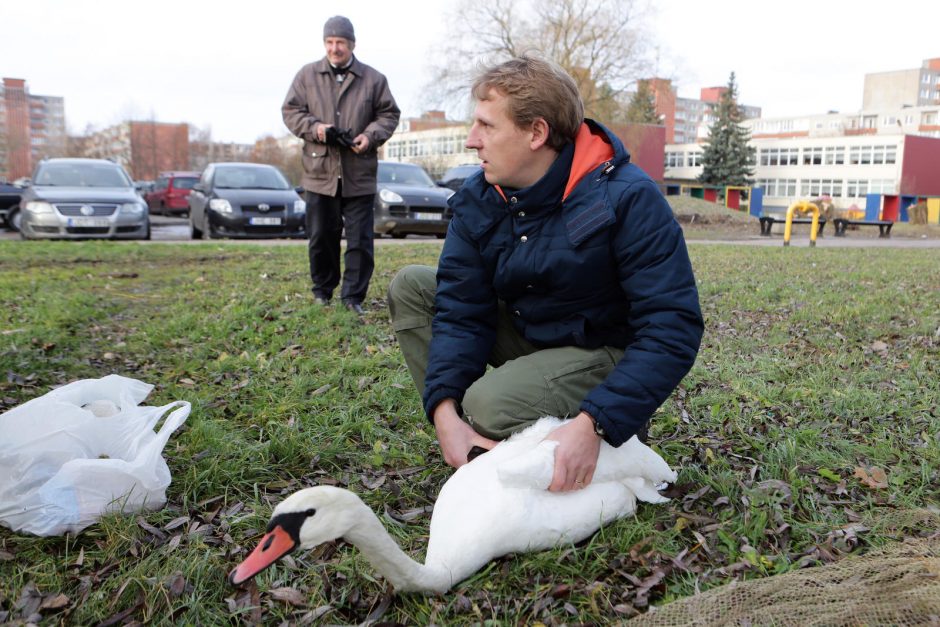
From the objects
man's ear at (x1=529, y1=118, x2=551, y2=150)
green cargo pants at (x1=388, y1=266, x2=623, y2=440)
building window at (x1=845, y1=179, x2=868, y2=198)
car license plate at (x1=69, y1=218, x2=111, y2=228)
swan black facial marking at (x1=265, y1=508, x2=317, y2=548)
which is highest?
building window at (x1=845, y1=179, x2=868, y2=198)

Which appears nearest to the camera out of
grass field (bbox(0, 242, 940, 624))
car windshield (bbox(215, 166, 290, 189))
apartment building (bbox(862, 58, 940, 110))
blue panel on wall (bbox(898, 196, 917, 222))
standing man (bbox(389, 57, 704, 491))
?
grass field (bbox(0, 242, 940, 624))

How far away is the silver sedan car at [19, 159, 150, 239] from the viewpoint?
12.4 meters

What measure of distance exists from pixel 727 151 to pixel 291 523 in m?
63.8

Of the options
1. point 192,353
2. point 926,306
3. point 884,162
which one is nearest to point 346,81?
point 192,353


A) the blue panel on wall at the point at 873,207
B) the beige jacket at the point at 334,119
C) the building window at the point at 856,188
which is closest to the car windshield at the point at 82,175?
the beige jacket at the point at 334,119

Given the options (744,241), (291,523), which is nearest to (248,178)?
(744,241)

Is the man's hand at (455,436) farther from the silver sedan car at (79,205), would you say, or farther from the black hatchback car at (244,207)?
the silver sedan car at (79,205)

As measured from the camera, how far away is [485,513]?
221cm

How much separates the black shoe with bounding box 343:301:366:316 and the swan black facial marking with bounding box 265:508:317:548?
161 inches

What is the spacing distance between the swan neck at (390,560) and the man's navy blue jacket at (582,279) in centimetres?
69

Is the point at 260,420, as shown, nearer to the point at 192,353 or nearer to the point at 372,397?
the point at 372,397

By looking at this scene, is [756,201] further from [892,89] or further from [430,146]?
[892,89]

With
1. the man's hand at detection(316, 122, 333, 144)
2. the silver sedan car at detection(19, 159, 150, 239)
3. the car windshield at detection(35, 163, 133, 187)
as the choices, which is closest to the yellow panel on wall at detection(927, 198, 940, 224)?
the silver sedan car at detection(19, 159, 150, 239)

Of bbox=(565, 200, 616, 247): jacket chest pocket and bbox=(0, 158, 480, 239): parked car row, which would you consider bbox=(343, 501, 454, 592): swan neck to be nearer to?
bbox=(565, 200, 616, 247): jacket chest pocket
